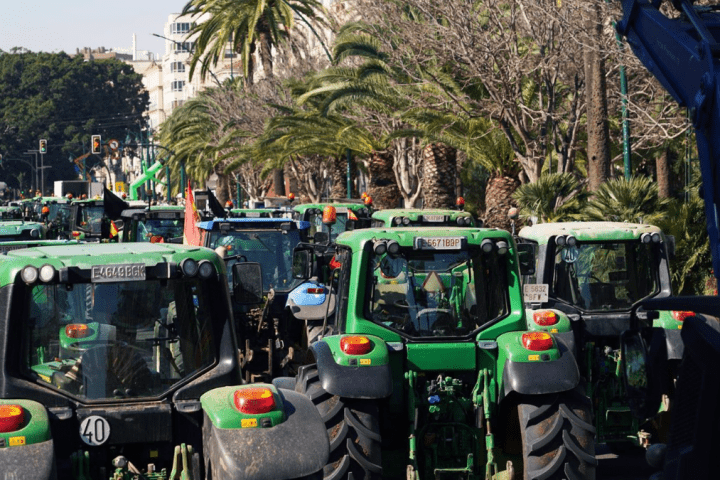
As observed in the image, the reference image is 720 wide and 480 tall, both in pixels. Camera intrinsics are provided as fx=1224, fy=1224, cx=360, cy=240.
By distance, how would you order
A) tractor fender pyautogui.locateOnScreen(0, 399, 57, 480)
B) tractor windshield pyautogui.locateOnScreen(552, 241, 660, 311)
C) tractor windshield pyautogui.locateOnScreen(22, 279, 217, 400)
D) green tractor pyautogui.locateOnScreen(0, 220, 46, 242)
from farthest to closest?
green tractor pyautogui.locateOnScreen(0, 220, 46, 242) < tractor windshield pyautogui.locateOnScreen(552, 241, 660, 311) < tractor windshield pyautogui.locateOnScreen(22, 279, 217, 400) < tractor fender pyautogui.locateOnScreen(0, 399, 57, 480)

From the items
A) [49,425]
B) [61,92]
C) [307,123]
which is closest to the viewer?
[49,425]

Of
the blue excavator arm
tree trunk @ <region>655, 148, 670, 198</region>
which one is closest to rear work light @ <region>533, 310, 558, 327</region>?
the blue excavator arm

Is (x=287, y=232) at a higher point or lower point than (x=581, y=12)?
lower

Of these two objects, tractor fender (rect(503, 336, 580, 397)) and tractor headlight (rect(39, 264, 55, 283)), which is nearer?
tractor headlight (rect(39, 264, 55, 283))

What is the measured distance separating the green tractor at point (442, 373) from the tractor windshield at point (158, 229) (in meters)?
11.4

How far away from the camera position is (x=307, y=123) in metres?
35.6

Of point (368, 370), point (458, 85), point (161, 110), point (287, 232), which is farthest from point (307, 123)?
point (161, 110)

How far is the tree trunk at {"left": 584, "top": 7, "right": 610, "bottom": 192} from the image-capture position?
2080cm

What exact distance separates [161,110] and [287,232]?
151 metres

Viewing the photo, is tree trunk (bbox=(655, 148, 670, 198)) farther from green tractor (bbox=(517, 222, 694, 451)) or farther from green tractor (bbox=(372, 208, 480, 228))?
green tractor (bbox=(517, 222, 694, 451))

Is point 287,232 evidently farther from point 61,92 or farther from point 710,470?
point 61,92

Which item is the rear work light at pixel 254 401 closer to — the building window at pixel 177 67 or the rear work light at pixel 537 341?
the rear work light at pixel 537 341

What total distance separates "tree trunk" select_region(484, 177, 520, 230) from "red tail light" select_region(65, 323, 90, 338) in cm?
1971

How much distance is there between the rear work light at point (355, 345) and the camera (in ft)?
26.2
